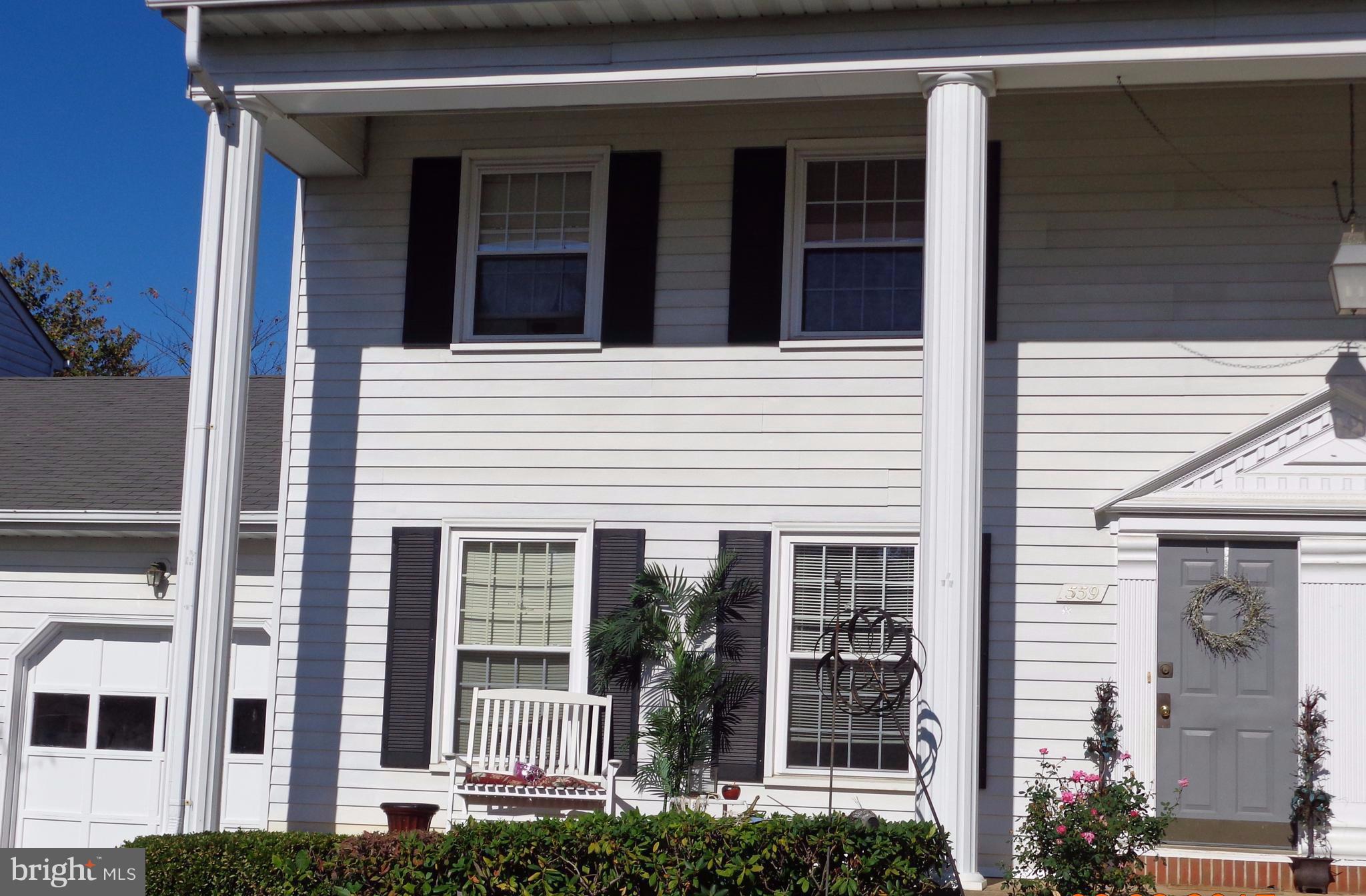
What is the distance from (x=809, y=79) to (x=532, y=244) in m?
2.66

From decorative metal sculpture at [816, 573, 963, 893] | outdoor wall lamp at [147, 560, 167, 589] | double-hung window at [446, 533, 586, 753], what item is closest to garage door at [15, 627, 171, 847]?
outdoor wall lamp at [147, 560, 167, 589]

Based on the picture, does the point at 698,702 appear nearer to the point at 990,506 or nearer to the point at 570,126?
the point at 990,506

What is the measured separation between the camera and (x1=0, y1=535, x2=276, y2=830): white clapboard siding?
11344 millimetres

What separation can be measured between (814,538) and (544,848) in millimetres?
3302

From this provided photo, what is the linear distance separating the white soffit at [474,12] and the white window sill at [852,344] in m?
2.23

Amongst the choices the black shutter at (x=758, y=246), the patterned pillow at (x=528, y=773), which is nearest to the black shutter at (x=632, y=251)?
the black shutter at (x=758, y=246)

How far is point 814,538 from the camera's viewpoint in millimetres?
9555

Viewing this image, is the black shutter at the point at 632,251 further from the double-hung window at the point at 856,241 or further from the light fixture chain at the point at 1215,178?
the light fixture chain at the point at 1215,178

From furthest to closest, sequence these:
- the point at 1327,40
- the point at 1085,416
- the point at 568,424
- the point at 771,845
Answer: the point at 568,424 → the point at 1085,416 → the point at 1327,40 → the point at 771,845

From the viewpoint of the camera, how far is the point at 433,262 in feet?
33.5

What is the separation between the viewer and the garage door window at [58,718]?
11539 millimetres

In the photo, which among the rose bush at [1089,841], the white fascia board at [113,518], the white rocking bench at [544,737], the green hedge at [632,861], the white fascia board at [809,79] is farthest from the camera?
the white fascia board at [113,518]

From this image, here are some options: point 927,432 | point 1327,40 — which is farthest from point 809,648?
point 1327,40

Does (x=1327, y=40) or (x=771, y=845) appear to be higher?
(x=1327, y=40)
